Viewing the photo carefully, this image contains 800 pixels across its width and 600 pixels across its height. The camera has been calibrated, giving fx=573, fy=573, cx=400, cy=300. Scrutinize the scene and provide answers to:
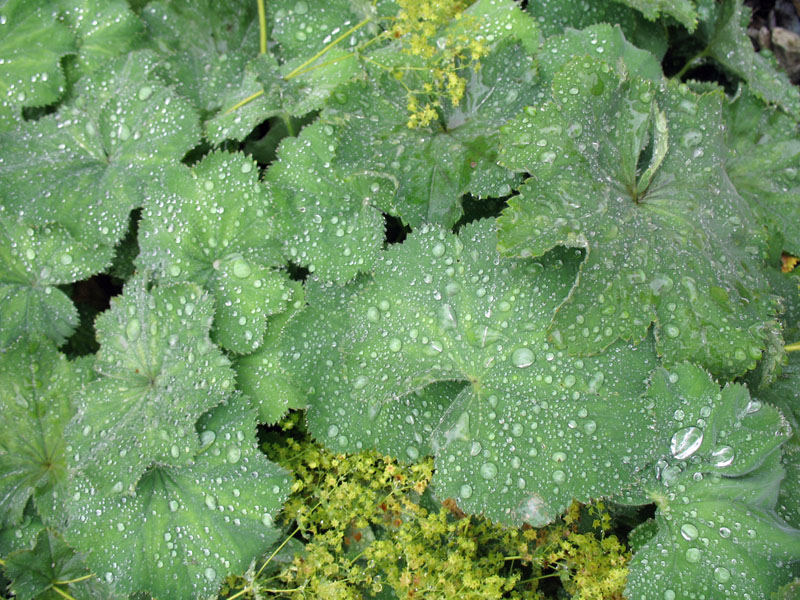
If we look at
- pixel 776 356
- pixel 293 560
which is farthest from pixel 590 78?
pixel 293 560

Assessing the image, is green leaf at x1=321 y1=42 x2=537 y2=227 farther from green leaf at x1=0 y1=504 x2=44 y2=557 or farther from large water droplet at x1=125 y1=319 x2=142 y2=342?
green leaf at x1=0 y1=504 x2=44 y2=557

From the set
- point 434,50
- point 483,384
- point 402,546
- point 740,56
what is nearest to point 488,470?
point 483,384

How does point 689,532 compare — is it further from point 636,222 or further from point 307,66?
point 307,66

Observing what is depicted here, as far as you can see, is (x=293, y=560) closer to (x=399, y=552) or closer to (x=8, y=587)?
(x=399, y=552)

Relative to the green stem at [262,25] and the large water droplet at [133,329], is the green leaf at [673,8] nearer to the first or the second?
the green stem at [262,25]

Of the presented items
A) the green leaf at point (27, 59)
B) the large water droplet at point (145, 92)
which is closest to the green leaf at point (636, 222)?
the large water droplet at point (145, 92)
